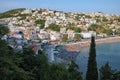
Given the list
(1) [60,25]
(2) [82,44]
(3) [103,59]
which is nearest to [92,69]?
(3) [103,59]

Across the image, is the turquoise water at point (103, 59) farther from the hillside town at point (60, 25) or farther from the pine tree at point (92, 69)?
the pine tree at point (92, 69)

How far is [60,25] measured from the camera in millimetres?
60031

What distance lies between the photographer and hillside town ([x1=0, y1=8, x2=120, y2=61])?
4897 cm

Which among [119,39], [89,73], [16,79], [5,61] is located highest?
[5,61]

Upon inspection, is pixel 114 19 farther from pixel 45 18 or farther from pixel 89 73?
pixel 89 73

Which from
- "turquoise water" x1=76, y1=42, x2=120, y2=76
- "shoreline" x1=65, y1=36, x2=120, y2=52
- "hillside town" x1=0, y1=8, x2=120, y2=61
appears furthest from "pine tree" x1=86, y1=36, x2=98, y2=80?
"hillside town" x1=0, y1=8, x2=120, y2=61

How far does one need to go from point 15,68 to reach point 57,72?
3.61 metres

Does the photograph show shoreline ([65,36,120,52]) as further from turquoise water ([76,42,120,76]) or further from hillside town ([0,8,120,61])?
hillside town ([0,8,120,61])

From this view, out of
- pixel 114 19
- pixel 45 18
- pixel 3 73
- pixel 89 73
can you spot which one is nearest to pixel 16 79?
pixel 3 73

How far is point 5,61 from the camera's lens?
3.11m

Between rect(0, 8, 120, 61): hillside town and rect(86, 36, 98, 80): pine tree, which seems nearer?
rect(86, 36, 98, 80): pine tree

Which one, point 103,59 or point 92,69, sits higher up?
point 92,69

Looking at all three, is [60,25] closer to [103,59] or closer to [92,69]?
[103,59]

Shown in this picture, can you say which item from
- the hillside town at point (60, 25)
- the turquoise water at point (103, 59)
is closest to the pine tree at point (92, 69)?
the turquoise water at point (103, 59)
